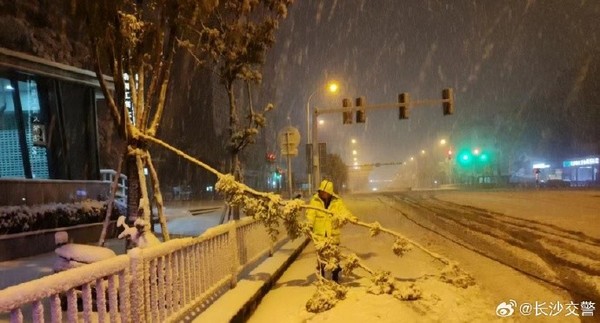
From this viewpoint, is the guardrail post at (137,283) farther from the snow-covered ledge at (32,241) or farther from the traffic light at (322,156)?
the traffic light at (322,156)

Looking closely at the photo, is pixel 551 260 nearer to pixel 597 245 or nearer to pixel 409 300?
pixel 597 245

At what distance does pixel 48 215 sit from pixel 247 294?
647 cm

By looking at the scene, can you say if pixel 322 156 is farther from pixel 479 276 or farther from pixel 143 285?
pixel 143 285

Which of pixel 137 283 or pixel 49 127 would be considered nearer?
pixel 137 283

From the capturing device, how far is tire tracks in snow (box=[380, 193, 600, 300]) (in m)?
8.06

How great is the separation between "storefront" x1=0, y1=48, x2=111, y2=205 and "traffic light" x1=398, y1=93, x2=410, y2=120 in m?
13.3

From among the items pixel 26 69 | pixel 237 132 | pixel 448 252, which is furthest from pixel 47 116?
pixel 448 252

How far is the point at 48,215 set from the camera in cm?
1139

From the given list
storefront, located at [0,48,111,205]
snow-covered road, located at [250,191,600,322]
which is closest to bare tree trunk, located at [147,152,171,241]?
snow-covered road, located at [250,191,600,322]

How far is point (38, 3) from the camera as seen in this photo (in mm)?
18734

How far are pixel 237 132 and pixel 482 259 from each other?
6.70m

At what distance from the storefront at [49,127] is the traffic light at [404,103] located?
43.7 ft

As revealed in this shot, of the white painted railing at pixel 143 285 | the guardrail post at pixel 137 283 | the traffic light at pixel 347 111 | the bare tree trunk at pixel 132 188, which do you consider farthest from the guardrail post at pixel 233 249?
the traffic light at pixel 347 111

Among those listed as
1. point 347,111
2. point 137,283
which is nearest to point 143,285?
point 137,283
